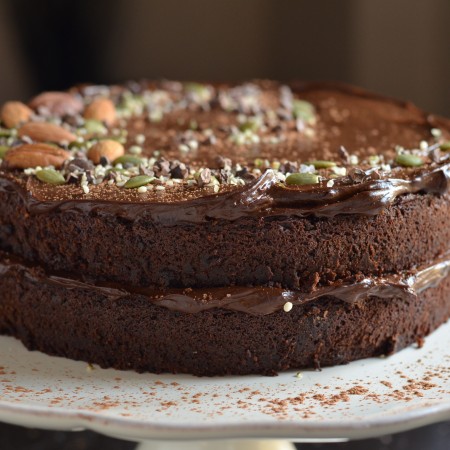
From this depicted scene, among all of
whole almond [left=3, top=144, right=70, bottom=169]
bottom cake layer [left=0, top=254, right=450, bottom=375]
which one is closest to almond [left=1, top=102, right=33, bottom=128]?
whole almond [left=3, top=144, right=70, bottom=169]

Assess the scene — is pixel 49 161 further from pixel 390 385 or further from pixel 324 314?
pixel 390 385

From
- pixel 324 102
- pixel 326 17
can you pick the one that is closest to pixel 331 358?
pixel 324 102

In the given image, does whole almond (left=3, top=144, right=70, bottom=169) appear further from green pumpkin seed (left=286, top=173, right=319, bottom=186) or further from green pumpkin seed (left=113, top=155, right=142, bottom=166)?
green pumpkin seed (left=286, top=173, right=319, bottom=186)

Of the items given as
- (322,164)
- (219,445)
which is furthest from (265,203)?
(219,445)

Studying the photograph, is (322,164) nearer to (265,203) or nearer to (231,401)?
(265,203)

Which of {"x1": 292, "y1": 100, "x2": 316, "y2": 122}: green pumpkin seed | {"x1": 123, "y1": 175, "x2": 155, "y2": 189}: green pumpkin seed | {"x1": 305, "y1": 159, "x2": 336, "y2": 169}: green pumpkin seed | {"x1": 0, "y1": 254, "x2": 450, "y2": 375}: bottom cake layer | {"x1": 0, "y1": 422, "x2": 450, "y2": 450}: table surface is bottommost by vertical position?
{"x1": 0, "y1": 422, "x2": 450, "y2": 450}: table surface
